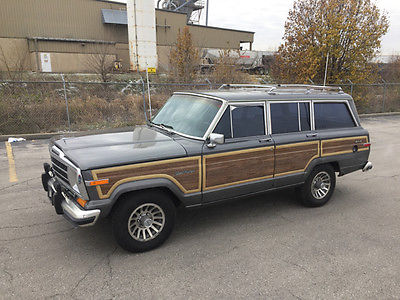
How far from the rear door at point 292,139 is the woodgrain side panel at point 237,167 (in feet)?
0.66

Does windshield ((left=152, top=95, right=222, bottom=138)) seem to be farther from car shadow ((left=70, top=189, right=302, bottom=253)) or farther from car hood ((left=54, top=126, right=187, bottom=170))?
car shadow ((left=70, top=189, right=302, bottom=253))

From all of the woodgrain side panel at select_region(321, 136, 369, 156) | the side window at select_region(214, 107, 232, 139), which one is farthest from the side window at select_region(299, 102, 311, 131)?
the side window at select_region(214, 107, 232, 139)

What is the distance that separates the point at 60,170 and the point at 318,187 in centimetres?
398

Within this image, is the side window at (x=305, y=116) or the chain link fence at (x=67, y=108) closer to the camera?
the side window at (x=305, y=116)

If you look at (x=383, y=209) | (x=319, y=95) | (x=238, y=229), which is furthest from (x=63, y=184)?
(x=383, y=209)

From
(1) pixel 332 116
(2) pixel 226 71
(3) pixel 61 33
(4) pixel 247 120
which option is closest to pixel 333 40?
(2) pixel 226 71

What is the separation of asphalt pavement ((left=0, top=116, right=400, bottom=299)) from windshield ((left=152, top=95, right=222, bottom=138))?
1.43 metres

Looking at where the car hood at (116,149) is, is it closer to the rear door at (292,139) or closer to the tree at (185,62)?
the rear door at (292,139)

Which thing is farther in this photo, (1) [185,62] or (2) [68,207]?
(1) [185,62]

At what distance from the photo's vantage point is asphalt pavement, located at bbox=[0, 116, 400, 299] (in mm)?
3000

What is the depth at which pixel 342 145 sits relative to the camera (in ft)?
16.4

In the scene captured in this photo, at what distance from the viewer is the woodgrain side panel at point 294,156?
4406mm

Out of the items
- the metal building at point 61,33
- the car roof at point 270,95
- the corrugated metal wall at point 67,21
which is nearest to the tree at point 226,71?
the metal building at point 61,33

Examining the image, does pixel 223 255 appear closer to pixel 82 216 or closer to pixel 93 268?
pixel 93 268
